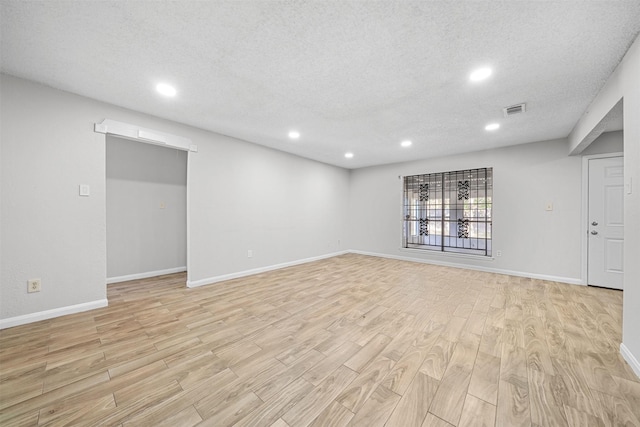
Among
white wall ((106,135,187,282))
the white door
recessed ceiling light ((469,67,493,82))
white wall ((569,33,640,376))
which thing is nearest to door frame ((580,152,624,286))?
the white door

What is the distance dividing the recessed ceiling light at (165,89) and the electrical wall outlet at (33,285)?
2394mm

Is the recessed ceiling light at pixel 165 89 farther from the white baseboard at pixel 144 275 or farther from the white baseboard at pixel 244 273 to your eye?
the white baseboard at pixel 144 275

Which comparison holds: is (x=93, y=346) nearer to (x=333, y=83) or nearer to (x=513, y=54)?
(x=333, y=83)

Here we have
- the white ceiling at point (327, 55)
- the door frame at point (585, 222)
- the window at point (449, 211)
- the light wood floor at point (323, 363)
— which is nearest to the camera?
the light wood floor at point (323, 363)

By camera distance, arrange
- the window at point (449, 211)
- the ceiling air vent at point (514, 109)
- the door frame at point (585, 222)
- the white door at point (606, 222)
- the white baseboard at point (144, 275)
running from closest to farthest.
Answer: the ceiling air vent at point (514, 109)
the white door at point (606, 222)
the door frame at point (585, 222)
the white baseboard at point (144, 275)
the window at point (449, 211)

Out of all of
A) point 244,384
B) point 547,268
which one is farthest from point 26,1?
point 547,268

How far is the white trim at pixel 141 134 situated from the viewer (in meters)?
2.90

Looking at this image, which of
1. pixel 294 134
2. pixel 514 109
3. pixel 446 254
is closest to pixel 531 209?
pixel 446 254

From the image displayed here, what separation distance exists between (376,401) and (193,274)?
10.5ft

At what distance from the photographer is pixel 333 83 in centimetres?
243

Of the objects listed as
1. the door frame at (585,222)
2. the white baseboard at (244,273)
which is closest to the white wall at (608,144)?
the door frame at (585,222)

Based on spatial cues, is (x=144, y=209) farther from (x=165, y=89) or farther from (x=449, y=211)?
(x=449, y=211)

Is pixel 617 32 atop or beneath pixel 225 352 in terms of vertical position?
atop

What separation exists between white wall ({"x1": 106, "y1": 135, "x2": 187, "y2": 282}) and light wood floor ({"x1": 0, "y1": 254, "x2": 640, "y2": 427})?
1.28 m
